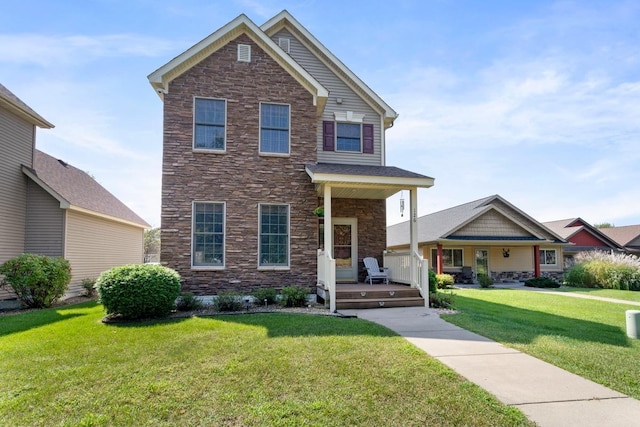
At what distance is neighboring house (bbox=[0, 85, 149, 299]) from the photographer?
38.2 feet

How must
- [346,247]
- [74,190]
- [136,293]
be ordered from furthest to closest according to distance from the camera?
[74,190]
[346,247]
[136,293]

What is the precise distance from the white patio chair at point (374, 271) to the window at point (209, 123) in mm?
5757

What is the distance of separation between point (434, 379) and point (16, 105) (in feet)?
46.7

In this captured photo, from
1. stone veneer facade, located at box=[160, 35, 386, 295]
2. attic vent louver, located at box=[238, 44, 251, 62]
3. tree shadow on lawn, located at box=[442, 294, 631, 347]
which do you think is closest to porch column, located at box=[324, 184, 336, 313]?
stone veneer facade, located at box=[160, 35, 386, 295]

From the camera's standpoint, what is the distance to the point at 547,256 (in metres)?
24.6

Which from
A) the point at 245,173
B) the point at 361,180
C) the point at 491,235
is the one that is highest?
the point at 245,173

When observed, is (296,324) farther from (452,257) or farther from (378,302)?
(452,257)

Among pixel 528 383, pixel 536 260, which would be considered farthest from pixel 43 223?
pixel 536 260

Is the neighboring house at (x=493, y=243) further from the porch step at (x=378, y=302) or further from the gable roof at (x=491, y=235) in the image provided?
the porch step at (x=378, y=302)

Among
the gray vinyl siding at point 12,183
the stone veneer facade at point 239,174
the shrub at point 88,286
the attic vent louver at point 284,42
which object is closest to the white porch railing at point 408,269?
the stone veneer facade at point 239,174

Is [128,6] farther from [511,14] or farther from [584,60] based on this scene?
[584,60]

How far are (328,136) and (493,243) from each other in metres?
13.9

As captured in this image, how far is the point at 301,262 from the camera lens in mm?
10570

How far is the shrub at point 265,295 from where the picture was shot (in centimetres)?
959
